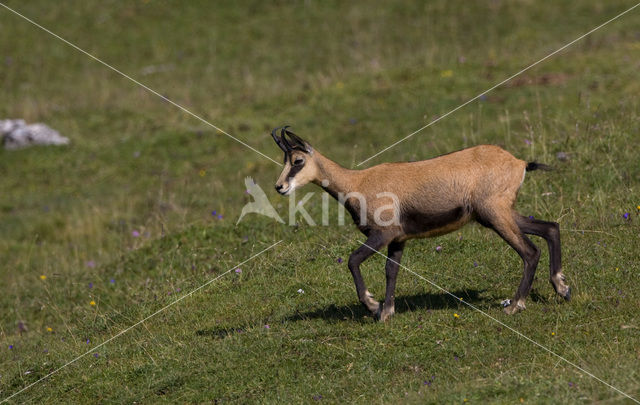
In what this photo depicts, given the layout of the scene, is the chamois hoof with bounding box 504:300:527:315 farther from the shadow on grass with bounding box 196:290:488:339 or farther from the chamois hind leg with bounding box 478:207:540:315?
the shadow on grass with bounding box 196:290:488:339

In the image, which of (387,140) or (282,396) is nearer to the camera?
(282,396)

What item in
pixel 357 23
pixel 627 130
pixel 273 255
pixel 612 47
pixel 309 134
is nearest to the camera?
pixel 273 255

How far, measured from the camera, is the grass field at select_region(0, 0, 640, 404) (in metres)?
8.96

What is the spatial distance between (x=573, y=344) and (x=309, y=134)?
12.0m

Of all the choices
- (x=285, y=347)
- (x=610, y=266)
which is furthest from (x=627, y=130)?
(x=285, y=347)

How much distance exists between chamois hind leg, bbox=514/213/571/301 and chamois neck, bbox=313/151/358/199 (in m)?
1.99

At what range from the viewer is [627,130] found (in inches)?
566

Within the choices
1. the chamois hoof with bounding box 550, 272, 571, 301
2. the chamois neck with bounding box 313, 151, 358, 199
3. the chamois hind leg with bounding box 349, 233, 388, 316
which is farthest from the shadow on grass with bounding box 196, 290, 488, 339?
the chamois neck with bounding box 313, 151, 358, 199

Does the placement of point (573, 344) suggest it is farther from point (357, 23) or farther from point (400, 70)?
point (357, 23)

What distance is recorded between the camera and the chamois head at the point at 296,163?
32.4 ft

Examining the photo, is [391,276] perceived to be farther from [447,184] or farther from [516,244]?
[516,244]

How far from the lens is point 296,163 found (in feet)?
32.7

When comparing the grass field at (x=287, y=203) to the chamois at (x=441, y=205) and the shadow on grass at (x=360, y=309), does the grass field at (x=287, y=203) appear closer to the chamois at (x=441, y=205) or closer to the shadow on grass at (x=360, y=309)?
the shadow on grass at (x=360, y=309)

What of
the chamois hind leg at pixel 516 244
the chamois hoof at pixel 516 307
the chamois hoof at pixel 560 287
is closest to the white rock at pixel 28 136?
the chamois hind leg at pixel 516 244
